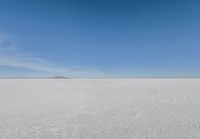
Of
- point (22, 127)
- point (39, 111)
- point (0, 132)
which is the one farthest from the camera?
point (39, 111)

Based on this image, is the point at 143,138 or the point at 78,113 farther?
the point at 78,113

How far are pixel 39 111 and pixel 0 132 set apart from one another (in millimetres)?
1175

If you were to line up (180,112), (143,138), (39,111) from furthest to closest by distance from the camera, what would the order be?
(39,111) < (180,112) < (143,138)

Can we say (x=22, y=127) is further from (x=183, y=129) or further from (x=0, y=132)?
(x=183, y=129)

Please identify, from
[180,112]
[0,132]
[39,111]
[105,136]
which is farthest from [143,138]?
[39,111]

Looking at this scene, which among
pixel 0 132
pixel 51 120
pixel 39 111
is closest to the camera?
pixel 0 132

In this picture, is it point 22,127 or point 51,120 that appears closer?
point 22,127

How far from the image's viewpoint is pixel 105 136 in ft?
7.14

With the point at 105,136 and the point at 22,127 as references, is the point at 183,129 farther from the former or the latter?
the point at 22,127

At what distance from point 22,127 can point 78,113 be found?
42.6 inches

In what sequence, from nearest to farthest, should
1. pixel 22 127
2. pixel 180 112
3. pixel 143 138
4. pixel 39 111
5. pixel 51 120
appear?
pixel 143 138 < pixel 22 127 < pixel 51 120 < pixel 180 112 < pixel 39 111

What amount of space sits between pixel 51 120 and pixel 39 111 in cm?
72

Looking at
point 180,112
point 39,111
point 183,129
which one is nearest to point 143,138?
point 183,129

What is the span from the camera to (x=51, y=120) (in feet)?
9.42
